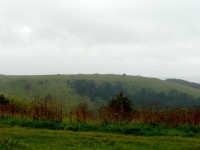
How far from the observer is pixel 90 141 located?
410 inches

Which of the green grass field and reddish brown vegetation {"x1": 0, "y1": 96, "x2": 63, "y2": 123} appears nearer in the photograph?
the green grass field

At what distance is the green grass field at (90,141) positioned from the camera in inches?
380

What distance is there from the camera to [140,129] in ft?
42.8

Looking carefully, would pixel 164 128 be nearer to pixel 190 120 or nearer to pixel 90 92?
pixel 190 120

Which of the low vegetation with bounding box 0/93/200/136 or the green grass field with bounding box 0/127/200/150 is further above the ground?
the low vegetation with bounding box 0/93/200/136

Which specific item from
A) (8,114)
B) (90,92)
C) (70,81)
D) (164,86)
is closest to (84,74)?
(70,81)

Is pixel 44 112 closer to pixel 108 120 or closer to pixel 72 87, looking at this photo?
pixel 108 120

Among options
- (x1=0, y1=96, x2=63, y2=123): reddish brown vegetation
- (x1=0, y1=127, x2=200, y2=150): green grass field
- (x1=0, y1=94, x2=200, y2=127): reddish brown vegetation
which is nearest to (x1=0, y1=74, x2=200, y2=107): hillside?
(x1=0, y1=96, x2=63, y2=123): reddish brown vegetation

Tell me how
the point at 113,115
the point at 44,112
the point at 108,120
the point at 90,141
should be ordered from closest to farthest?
1. the point at 90,141
2. the point at 108,120
3. the point at 113,115
4. the point at 44,112

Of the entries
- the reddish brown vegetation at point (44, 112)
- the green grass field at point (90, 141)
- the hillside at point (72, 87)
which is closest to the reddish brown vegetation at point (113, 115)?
the reddish brown vegetation at point (44, 112)

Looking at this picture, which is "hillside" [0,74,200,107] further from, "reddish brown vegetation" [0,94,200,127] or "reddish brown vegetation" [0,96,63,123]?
"reddish brown vegetation" [0,94,200,127]

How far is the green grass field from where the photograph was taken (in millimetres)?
9655

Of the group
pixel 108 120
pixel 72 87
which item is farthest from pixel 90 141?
pixel 72 87

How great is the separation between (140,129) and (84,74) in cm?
15168
